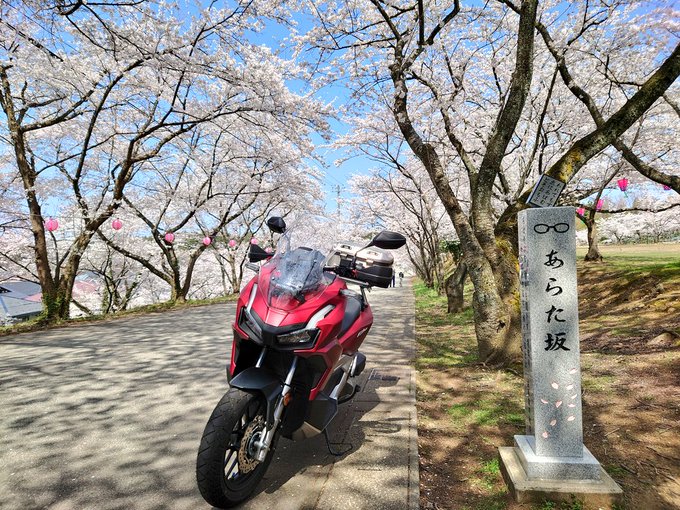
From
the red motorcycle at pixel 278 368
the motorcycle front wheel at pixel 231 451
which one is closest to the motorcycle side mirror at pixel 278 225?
the red motorcycle at pixel 278 368

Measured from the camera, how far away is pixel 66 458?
9.20ft

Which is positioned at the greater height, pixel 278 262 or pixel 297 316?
pixel 278 262

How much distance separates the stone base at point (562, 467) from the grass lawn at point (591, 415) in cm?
16

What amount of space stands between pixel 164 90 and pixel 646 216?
4909cm

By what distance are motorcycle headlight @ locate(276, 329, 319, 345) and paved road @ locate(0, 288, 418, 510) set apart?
3.06ft

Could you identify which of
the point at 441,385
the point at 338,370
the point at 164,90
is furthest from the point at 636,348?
the point at 164,90

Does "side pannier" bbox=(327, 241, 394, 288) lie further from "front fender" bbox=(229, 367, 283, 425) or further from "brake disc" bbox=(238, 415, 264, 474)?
"brake disc" bbox=(238, 415, 264, 474)

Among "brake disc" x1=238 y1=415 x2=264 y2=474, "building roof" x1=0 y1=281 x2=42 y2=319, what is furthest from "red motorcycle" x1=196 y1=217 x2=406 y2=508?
"building roof" x1=0 y1=281 x2=42 y2=319

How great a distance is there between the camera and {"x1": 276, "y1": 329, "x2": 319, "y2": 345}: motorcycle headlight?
7.61ft

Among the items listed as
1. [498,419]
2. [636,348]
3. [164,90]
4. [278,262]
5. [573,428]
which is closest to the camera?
[573,428]

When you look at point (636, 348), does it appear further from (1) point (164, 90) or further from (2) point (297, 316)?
(1) point (164, 90)

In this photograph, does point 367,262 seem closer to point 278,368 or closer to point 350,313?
point 350,313

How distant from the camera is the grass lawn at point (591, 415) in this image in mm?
2391

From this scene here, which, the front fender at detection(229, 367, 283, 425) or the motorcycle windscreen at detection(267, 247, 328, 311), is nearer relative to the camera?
the front fender at detection(229, 367, 283, 425)
